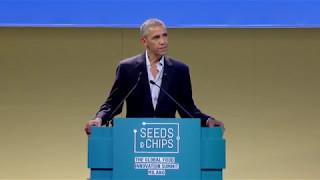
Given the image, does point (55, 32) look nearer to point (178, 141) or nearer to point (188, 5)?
point (188, 5)

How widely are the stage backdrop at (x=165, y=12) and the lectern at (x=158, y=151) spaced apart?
253 cm

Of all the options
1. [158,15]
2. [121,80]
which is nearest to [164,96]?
[121,80]

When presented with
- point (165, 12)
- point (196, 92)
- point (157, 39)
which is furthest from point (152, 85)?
point (196, 92)

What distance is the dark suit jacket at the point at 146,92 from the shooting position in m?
3.54

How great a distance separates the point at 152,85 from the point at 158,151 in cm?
49

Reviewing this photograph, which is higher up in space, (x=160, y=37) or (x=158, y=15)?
(x=158, y=15)

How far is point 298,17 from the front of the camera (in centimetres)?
560

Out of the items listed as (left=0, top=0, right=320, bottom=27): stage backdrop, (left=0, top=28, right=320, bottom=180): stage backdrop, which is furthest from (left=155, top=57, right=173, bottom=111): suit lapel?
(left=0, top=28, right=320, bottom=180): stage backdrop

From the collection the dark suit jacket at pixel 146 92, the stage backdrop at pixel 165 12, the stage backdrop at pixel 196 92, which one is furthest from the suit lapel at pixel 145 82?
the stage backdrop at pixel 196 92

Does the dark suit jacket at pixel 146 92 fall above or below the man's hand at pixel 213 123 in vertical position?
above

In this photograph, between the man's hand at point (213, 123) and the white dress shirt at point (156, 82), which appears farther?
the white dress shirt at point (156, 82)

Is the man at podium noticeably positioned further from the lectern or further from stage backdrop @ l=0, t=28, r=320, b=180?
stage backdrop @ l=0, t=28, r=320, b=180

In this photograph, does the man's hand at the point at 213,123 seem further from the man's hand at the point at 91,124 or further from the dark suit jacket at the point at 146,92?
the man's hand at the point at 91,124

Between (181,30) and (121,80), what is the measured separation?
11.4 feet
